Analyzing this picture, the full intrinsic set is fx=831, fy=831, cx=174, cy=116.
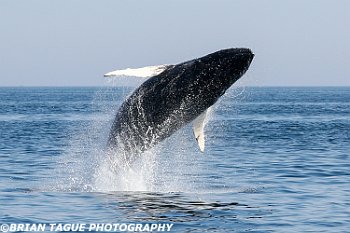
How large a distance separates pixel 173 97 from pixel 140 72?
964 millimetres

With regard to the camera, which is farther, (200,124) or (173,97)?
(200,124)

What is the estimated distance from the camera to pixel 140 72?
17047 millimetres

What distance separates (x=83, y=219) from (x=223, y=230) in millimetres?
2948

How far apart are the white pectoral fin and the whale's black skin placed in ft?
0.69

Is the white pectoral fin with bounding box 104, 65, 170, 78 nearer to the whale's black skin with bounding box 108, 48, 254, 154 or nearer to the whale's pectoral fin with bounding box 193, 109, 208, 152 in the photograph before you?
the whale's black skin with bounding box 108, 48, 254, 154

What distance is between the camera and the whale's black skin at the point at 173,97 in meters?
17.0

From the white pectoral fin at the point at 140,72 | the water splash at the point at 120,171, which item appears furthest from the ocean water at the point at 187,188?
the white pectoral fin at the point at 140,72

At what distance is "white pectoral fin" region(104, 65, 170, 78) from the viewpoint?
53.8 feet

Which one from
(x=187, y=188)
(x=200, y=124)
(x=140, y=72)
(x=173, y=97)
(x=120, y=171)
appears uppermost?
(x=140, y=72)

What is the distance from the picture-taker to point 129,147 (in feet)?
61.2

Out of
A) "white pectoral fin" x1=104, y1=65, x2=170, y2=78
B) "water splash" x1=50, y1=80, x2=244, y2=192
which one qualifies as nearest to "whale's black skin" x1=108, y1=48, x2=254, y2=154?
"white pectoral fin" x1=104, y1=65, x2=170, y2=78

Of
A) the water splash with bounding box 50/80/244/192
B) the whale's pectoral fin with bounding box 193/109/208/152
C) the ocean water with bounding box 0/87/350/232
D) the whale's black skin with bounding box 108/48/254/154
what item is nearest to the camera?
the ocean water with bounding box 0/87/350/232

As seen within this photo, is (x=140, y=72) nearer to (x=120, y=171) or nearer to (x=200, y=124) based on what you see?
(x=200, y=124)

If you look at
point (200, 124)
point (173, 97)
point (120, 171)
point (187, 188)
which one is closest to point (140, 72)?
point (173, 97)
